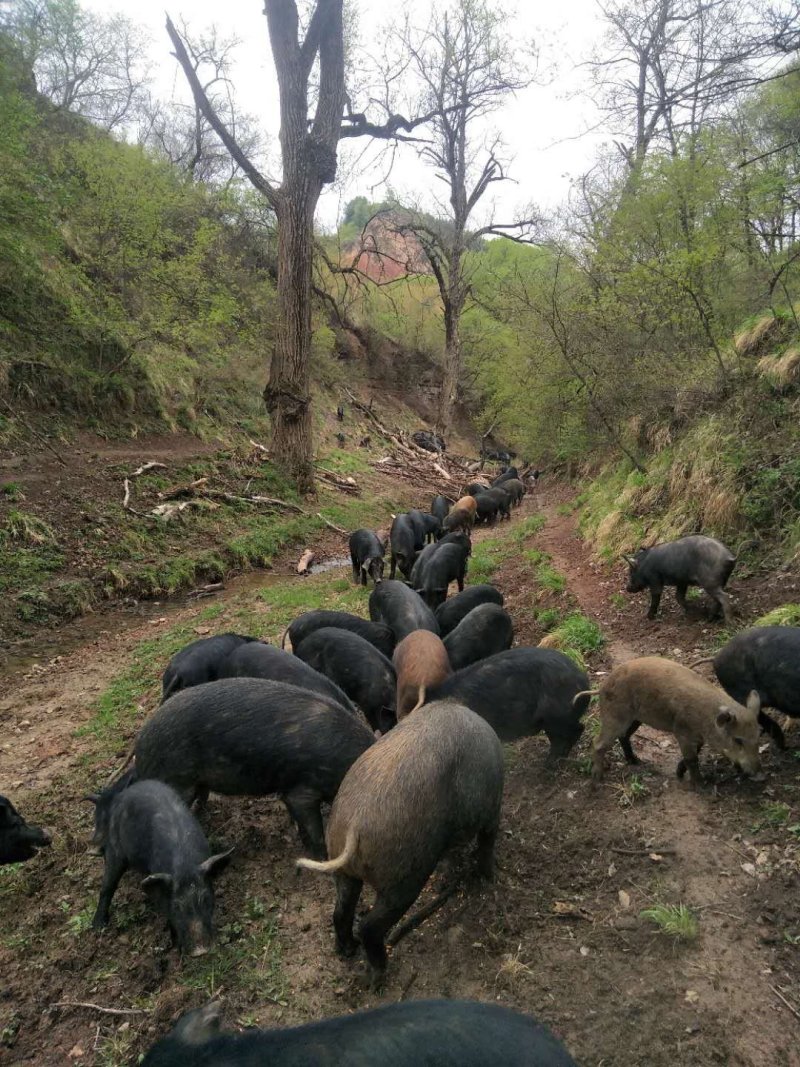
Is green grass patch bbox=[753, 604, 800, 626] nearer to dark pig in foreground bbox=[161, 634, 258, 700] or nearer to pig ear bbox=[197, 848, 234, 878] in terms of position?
pig ear bbox=[197, 848, 234, 878]

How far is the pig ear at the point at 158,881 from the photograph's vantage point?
120 inches

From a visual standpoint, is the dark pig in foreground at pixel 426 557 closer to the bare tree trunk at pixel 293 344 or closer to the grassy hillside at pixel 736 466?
the grassy hillside at pixel 736 466

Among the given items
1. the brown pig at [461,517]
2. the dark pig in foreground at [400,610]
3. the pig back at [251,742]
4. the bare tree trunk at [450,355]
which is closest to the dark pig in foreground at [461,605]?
the dark pig in foreground at [400,610]

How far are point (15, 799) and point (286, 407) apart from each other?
11.3 m

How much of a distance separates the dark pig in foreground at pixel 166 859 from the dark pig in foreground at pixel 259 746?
24 cm

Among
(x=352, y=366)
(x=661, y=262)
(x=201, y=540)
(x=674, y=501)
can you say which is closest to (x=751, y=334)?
(x=661, y=262)

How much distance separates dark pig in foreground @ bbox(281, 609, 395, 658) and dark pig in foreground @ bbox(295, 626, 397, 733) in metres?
0.59

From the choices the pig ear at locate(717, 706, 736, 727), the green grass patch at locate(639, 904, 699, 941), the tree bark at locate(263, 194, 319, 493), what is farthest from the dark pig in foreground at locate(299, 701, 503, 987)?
the tree bark at locate(263, 194, 319, 493)

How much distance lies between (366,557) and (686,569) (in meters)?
5.10

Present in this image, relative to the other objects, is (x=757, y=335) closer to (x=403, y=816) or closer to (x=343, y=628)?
(x=343, y=628)

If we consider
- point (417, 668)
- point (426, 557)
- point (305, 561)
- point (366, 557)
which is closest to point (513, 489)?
point (305, 561)

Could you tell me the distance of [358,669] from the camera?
5.32m

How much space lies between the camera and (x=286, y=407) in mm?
14906

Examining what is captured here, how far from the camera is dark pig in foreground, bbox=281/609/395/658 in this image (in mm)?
6383
